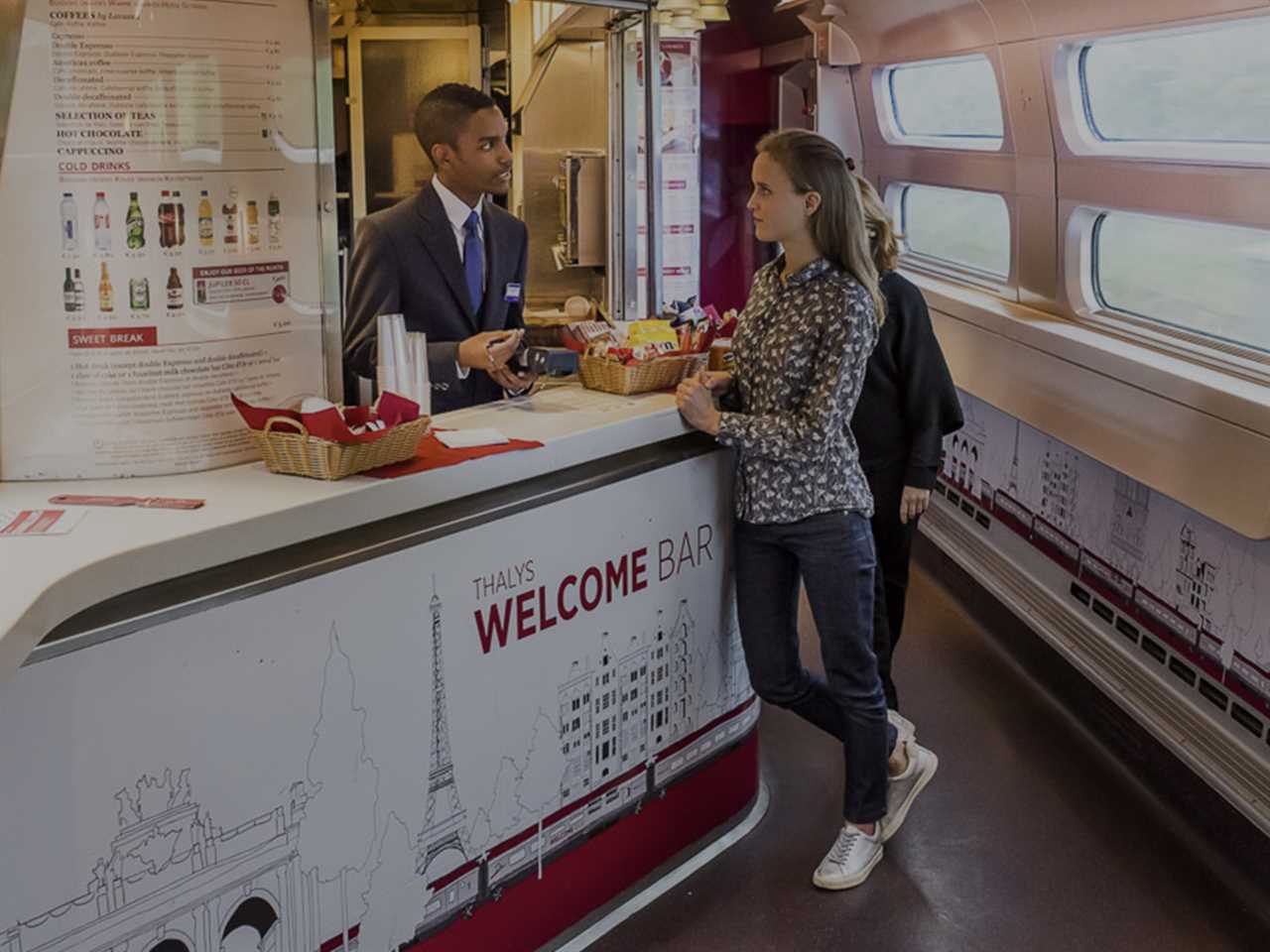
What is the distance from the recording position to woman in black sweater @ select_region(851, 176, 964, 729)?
4.13 meters

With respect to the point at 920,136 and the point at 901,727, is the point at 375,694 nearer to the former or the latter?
the point at 901,727

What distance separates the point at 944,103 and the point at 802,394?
3.44 metres

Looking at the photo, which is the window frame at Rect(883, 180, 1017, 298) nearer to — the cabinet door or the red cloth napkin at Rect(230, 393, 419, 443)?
the cabinet door

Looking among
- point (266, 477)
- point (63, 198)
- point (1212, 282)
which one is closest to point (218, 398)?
point (266, 477)

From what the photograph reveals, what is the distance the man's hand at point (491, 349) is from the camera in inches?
133

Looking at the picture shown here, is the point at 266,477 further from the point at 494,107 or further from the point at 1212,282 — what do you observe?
the point at 1212,282

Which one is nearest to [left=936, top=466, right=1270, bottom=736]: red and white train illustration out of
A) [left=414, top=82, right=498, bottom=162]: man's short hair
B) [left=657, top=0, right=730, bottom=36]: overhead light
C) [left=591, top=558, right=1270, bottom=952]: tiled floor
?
[left=591, top=558, right=1270, bottom=952]: tiled floor

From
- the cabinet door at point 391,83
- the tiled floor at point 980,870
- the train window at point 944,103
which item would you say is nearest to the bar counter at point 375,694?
the tiled floor at point 980,870

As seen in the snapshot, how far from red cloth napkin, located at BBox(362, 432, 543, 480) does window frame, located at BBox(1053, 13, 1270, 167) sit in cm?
203

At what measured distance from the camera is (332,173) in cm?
301

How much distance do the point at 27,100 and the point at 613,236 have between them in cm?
216

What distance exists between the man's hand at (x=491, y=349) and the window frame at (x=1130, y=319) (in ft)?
6.26

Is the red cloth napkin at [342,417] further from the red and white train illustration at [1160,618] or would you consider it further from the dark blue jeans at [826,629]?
the red and white train illustration at [1160,618]

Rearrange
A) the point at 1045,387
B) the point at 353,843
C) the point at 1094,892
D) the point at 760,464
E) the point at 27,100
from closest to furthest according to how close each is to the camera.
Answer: the point at 27,100 < the point at 353,843 < the point at 760,464 < the point at 1094,892 < the point at 1045,387
